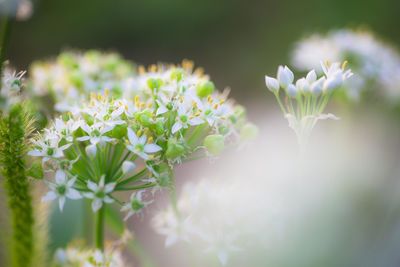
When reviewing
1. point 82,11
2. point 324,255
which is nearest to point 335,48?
point 324,255

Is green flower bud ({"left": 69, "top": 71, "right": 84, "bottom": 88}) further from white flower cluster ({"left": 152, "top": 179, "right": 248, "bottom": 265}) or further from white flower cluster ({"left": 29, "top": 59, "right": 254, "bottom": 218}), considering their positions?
white flower cluster ({"left": 152, "top": 179, "right": 248, "bottom": 265})

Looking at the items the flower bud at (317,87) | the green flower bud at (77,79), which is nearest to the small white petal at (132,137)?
the flower bud at (317,87)

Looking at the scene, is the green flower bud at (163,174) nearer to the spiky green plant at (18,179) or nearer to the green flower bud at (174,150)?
the green flower bud at (174,150)

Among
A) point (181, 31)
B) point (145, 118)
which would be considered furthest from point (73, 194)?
point (181, 31)

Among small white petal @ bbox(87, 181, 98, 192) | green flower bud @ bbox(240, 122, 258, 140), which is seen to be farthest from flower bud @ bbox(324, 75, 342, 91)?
small white petal @ bbox(87, 181, 98, 192)

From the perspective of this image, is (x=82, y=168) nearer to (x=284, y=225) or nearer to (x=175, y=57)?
(x=284, y=225)

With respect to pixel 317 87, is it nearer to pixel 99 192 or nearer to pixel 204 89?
pixel 204 89
